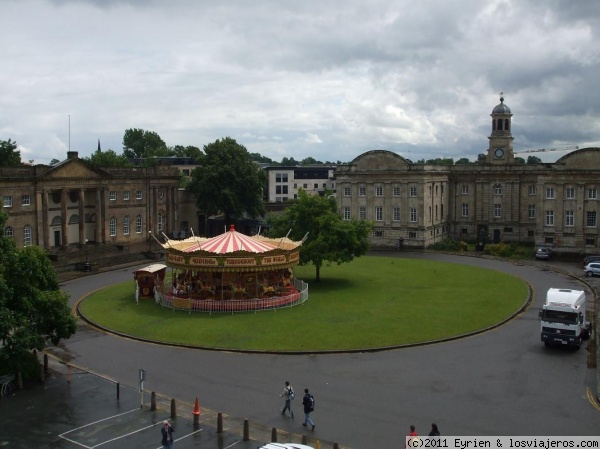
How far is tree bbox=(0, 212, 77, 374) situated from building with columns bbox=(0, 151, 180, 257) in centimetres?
2958

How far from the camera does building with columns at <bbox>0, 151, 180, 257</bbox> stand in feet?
193

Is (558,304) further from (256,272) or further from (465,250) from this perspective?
→ (465,250)

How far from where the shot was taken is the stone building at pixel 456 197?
7112 centimetres

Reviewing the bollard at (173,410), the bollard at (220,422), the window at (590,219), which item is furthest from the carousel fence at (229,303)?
the window at (590,219)

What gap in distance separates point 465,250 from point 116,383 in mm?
50636

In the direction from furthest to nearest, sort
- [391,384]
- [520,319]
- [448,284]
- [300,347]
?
[448,284], [520,319], [300,347], [391,384]


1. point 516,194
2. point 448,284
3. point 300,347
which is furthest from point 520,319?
point 516,194

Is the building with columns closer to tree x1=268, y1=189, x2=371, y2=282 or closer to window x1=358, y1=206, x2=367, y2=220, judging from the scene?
window x1=358, y1=206, x2=367, y2=220

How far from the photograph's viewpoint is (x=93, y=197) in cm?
6806

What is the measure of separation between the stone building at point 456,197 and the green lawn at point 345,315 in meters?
20.0

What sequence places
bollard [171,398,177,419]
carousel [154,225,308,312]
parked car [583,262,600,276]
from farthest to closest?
parked car [583,262,600,276] → carousel [154,225,308,312] → bollard [171,398,177,419]

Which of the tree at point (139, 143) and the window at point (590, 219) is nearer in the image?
the window at point (590, 219)

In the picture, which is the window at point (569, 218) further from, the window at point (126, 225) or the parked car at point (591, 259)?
the window at point (126, 225)

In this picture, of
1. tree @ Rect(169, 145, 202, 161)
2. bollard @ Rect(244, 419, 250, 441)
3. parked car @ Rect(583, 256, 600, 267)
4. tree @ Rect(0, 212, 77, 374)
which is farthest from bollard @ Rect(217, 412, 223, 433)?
tree @ Rect(169, 145, 202, 161)
